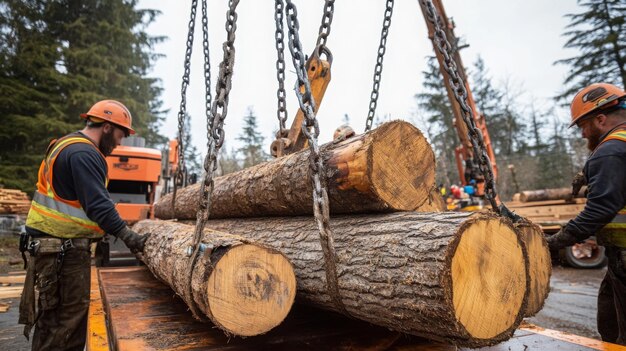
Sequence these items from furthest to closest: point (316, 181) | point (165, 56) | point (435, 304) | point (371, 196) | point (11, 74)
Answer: point (165, 56) → point (11, 74) → point (371, 196) → point (316, 181) → point (435, 304)

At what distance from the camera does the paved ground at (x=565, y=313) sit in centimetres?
445

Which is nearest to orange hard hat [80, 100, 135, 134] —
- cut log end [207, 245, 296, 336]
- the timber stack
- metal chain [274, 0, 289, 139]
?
the timber stack

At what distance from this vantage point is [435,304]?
5.01 ft

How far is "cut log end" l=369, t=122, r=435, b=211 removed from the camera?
82.4 inches

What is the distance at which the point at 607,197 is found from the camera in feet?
8.74

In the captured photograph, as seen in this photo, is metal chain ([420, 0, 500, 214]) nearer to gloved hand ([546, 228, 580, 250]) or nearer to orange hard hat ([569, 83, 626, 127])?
gloved hand ([546, 228, 580, 250])

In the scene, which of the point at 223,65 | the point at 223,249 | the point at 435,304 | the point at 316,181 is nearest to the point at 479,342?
the point at 435,304

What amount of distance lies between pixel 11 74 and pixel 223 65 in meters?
17.8

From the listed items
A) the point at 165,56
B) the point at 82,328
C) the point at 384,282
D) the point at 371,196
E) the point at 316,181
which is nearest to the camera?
the point at 384,282

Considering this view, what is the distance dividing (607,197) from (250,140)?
44.4 m

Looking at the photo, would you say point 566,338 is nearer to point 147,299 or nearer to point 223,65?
point 223,65

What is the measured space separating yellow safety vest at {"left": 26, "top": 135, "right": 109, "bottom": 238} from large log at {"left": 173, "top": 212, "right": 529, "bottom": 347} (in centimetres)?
231

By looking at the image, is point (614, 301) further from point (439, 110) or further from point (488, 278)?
point (439, 110)

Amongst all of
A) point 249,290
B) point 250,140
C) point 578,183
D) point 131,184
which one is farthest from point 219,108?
point 250,140
